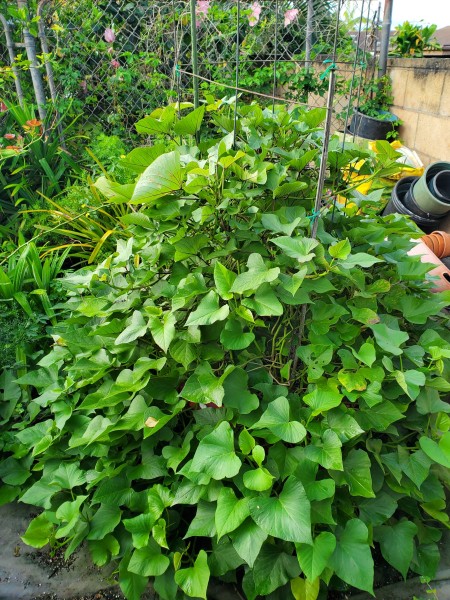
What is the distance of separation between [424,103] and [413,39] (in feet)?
3.14

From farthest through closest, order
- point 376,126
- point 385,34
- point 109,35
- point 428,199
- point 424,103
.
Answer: point 385,34 < point 376,126 < point 109,35 < point 424,103 < point 428,199

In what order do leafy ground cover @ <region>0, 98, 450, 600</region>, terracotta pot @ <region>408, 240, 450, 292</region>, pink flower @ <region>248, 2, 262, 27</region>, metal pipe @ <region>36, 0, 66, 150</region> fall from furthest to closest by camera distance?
pink flower @ <region>248, 2, 262, 27</region> < metal pipe @ <region>36, 0, 66, 150</region> < terracotta pot @ <region>408, 240, 450, 292</region> < leafy ground cover @ <region>0, 98, 450, 600</region>

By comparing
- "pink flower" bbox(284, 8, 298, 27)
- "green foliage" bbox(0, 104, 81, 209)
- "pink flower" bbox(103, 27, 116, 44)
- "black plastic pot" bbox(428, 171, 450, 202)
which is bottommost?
"black plastic pot" bbox(428, 171, 450, 202)

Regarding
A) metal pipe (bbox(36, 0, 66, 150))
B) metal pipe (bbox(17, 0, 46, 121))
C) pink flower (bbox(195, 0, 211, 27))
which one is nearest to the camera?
metal pipe (bbox(17, 0, 46, 121))

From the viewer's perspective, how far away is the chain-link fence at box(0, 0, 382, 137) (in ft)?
12.3

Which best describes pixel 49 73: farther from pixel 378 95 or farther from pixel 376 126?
pixel 378 95

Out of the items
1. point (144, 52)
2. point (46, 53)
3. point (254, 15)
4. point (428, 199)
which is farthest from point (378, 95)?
point (46, 53)

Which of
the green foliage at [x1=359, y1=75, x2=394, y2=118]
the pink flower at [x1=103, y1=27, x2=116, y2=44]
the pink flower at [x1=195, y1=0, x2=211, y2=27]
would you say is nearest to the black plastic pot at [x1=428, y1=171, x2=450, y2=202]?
the green foliage at [x1=359, y1=75, x2=394, y2=118]

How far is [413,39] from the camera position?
14.2ft

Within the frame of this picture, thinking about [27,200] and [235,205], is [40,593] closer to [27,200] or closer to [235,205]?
[235,205]

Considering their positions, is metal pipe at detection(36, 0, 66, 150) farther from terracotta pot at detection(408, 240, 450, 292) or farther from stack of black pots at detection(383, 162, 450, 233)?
terracotta pot at detection(408, 240, 450, 292)

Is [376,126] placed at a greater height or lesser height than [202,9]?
lesser

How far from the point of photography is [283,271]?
1.29 m

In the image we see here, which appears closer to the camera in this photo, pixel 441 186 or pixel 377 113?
pixel 441 186
